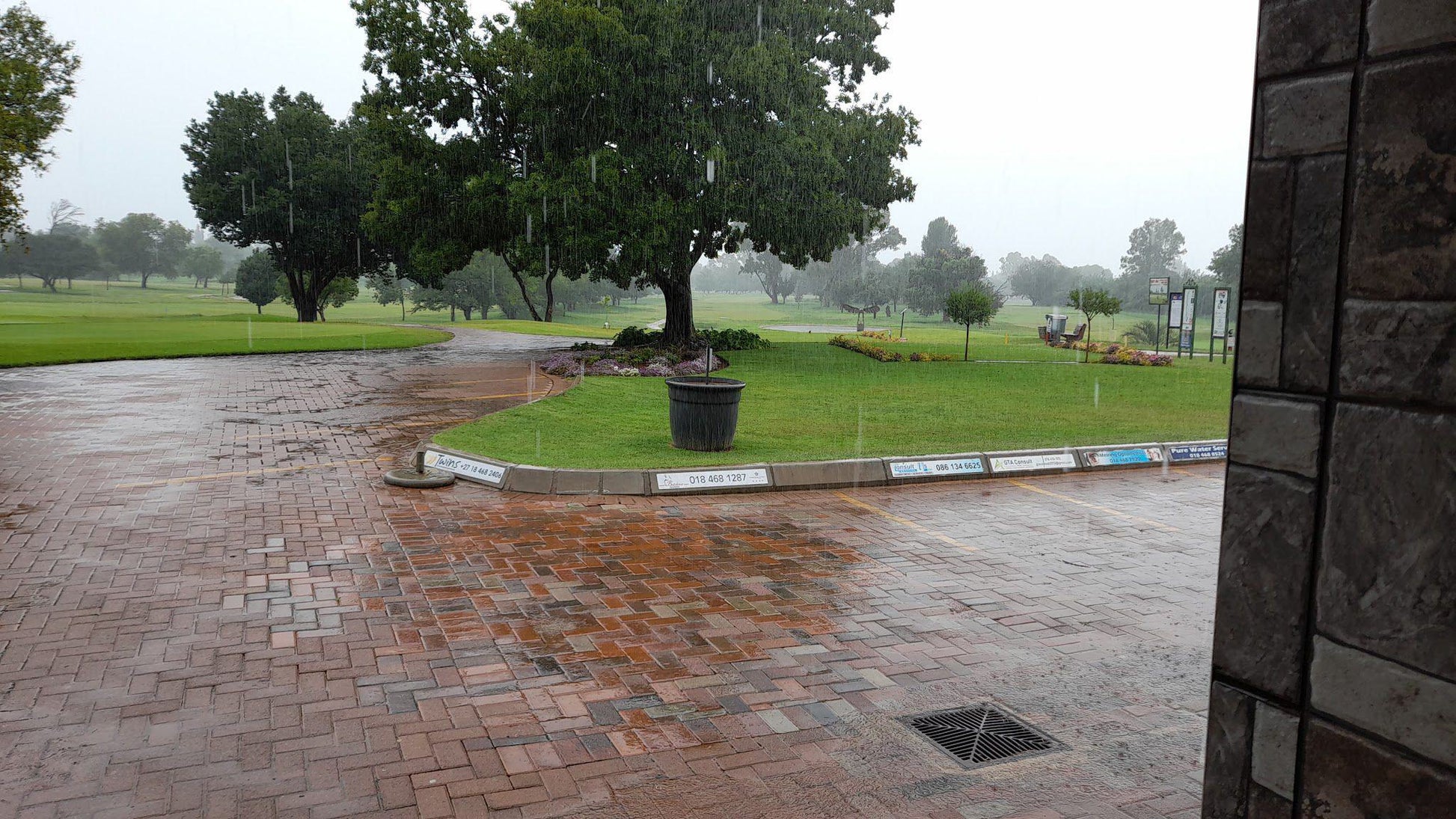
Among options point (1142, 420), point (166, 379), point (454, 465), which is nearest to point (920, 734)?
point (454, 465)

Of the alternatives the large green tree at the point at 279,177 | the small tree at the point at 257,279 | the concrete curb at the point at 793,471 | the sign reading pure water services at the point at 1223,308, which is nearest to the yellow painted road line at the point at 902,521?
the concrete curb at the point at 793,471

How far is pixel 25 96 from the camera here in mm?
27094

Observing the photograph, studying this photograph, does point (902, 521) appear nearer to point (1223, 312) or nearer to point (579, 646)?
point (579, 646)

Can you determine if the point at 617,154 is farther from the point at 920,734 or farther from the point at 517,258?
the point at 920,734

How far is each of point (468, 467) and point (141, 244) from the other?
144823 mm

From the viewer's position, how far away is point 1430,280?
181 cm

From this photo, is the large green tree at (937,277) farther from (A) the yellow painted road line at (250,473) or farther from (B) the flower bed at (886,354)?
(A) the yellow painted road line at (250,473)

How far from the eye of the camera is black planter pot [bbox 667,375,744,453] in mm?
11688

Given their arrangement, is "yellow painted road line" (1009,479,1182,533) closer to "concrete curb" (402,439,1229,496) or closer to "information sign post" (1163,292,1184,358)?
"concrete curb" (402,439,1229,496)

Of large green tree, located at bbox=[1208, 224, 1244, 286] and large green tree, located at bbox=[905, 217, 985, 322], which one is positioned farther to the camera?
large green tree, located at bbox=[905, 217, 985, 322]

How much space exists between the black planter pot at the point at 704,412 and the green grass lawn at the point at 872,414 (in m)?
0.18

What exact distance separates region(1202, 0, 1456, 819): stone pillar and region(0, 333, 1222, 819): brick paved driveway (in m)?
2.06

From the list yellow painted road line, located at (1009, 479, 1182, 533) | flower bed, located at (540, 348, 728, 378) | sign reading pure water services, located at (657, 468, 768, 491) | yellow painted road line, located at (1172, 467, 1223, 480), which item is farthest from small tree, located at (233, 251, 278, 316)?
yellow painted road line, located at (1172, 467, 1223, 480)

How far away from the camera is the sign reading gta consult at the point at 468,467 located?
10211 mm
